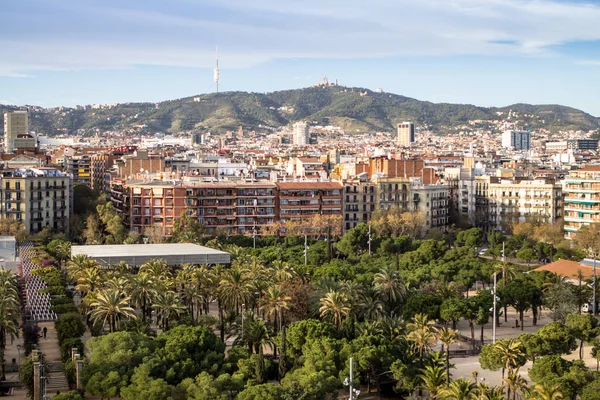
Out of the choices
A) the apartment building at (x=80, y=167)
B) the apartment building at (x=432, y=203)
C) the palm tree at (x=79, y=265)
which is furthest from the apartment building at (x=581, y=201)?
the apartment building at (x=80, y=167)

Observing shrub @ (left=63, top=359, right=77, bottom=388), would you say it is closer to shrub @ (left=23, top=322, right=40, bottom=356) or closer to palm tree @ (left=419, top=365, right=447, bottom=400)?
shrub @ (left=23, top=322, right=40, bottom=356)

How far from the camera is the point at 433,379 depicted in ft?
121

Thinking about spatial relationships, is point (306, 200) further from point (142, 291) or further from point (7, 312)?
point (7, 312)

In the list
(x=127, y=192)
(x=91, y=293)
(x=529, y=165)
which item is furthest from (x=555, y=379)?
(x=529, y=165)

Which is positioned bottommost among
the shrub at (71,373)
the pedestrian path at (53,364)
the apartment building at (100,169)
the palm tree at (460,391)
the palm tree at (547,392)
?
the pedestrian path at (53,364)

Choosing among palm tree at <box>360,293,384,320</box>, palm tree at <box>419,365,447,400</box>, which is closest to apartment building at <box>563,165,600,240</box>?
palm tree at <box>360,293,384,320</box>

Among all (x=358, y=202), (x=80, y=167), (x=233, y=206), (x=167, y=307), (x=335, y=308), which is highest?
(x=80, y=167)

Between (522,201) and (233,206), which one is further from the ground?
(522,201)

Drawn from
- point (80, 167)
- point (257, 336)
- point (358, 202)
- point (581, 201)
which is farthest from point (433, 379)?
point (80, 167)

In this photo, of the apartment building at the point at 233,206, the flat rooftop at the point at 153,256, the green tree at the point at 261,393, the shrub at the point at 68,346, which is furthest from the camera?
the apartment building at the point at 233,206

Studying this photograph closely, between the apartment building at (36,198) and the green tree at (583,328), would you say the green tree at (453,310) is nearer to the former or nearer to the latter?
the green tree at (583,328)

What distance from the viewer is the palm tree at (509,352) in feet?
126

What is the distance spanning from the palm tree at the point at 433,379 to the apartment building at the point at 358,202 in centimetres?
5618

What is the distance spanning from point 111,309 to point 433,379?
17.0 m
